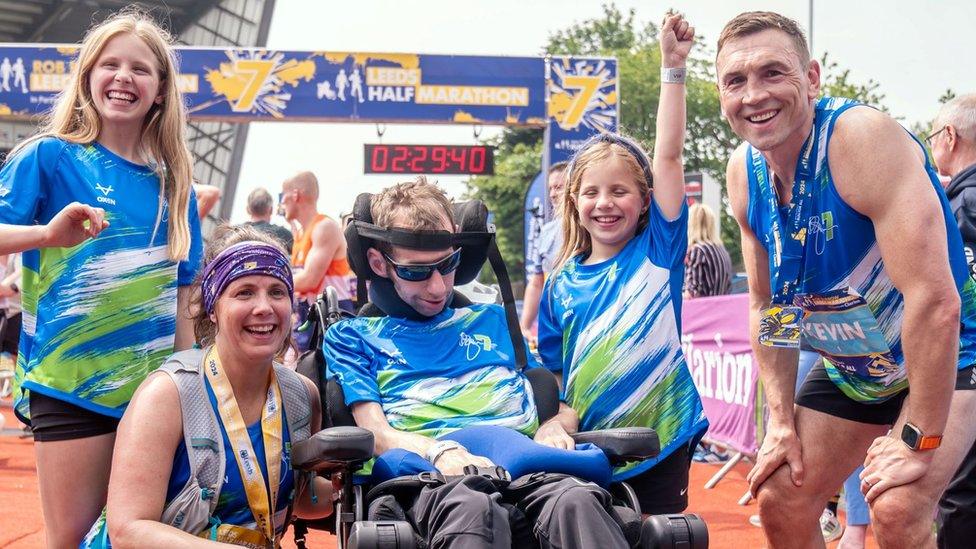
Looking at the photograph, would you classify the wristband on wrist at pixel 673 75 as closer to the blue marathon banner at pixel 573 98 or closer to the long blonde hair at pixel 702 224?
the long blonde hair at pixel 702 224

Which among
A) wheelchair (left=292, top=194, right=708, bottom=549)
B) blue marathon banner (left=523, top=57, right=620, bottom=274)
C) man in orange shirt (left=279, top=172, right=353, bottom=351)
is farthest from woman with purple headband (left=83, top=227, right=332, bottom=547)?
blue marathon banner (left=523, top=57, right=620, bottom=274)

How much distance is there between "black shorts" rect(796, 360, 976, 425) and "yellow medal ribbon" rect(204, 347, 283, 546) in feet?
5.85

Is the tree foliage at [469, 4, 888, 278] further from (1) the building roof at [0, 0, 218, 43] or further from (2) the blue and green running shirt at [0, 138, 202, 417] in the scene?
(2) the blue and green running shirt at [0, 138, 202, 417]

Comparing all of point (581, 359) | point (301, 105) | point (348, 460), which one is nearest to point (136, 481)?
point (348, 460)

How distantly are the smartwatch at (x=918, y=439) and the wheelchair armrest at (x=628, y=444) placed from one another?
0.71m

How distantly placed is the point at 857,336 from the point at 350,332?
64.7 inches

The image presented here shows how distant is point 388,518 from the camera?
293 cm

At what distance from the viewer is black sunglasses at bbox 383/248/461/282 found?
3551 mm

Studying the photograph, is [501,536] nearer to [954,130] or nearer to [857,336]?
[857,336]

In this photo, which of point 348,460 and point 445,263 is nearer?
point 348,460

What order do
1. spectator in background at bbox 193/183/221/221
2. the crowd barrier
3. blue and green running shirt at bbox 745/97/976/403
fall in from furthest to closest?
the crowd barrier
spectator in background at bbox 193/183/221/221
blue and green running shirt at bbox 745/97/976/403

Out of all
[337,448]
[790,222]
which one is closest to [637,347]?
[790,222]

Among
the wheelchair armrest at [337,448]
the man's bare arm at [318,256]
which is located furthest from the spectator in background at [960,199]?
the man's bare arm at [318,256]

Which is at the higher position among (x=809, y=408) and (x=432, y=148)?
(x=432, y=148)
